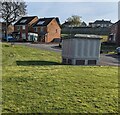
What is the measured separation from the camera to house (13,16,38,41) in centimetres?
6805

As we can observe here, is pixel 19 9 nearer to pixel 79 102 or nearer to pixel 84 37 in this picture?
pixel 84 37

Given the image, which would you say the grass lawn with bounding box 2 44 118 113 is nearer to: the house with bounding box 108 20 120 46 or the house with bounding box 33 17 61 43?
the house with bounding box 108 20 120 46

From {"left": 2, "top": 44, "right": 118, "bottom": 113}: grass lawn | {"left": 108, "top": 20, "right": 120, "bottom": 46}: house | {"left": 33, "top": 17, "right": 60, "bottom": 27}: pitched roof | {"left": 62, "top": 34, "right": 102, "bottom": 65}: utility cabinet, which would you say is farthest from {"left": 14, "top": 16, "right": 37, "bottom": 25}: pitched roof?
{"left": 2, "top": 44, "right": 118, "bottom": 113}: grass lawn

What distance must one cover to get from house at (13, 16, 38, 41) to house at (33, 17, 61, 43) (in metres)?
2.41

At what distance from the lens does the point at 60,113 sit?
4.95 meters

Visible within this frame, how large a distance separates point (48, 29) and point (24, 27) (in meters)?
8.52

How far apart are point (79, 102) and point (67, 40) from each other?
991cm

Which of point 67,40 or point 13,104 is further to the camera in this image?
point 67,40

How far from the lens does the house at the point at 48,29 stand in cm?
6394

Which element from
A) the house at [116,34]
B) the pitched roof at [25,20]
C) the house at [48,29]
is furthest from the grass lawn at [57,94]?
the pitched roof at [25,20]

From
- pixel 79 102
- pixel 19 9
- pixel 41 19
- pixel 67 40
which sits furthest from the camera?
pixel 41 19

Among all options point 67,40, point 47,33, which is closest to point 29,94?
point 67,40

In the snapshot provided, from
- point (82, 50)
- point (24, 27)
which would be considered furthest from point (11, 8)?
point (82, 50)

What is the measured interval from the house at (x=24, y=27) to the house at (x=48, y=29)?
2.41 meters
